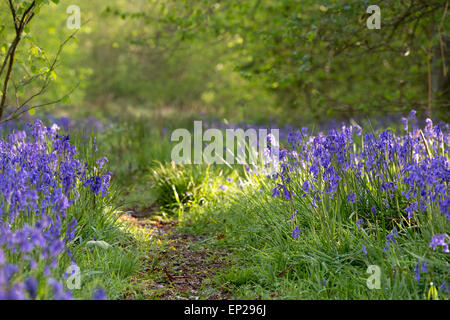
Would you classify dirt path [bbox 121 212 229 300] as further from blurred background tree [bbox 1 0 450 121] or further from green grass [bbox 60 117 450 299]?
blurred background tree [bbox 1 0 450 121]

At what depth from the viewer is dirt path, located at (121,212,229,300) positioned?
10.3 feet

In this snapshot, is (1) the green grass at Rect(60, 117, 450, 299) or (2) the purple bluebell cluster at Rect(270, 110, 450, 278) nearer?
(1) the green grass at Rect(60, 117, 450, 299)

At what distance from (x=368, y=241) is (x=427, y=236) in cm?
41

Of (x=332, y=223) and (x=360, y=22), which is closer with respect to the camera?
(x=332, y=223)

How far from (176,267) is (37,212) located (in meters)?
1.22

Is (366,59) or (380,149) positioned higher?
(366,59)

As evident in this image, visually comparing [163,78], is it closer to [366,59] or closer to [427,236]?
[366,59]

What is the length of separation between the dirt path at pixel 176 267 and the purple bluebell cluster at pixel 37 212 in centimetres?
68

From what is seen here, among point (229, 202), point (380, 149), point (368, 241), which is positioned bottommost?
point (368, 241)

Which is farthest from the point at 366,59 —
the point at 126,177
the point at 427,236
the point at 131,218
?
the point at 427,236

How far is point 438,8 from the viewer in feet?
19.9

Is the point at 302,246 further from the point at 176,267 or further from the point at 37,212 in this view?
the point at 37,212

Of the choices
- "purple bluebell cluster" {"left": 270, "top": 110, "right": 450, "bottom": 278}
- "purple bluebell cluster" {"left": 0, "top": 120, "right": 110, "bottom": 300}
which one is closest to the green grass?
"purple bluebell cluster" {"left": 270, "top": 110, "right": 450, "bottom": 278}

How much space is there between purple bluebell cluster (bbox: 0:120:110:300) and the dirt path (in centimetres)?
68
